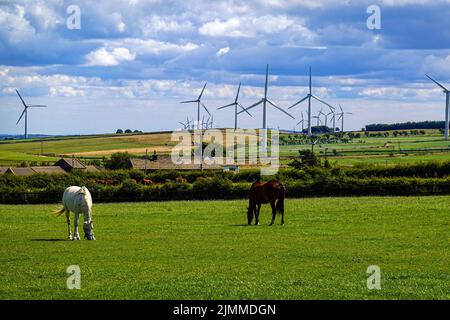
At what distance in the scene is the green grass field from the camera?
46.9 feet

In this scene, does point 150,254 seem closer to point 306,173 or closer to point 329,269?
point 329,269

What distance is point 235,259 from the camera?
63.2ft

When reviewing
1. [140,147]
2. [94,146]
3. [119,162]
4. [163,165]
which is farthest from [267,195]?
[94,146]

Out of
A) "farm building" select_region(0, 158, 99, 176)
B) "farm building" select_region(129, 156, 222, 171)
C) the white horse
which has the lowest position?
"farm building" select_region(0, 158, 99, 176)

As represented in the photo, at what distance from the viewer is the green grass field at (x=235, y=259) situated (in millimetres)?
14289

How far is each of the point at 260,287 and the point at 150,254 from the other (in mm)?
6730

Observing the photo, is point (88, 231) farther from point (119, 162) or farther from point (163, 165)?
point (119, 162)

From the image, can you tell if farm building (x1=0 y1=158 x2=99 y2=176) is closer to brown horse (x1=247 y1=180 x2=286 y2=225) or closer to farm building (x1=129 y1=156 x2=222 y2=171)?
farm building (x1=129 y1=156 x2=222 y2=171)

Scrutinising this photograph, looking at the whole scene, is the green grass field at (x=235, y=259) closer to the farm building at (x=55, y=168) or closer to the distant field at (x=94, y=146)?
the farm building at (x=55, y=168)

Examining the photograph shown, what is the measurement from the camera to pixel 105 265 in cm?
1836

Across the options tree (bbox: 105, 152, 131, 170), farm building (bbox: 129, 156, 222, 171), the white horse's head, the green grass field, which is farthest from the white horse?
tree (bbox: 105, 152, 131, 170)

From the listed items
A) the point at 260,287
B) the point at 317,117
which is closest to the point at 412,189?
the point at 260,287
